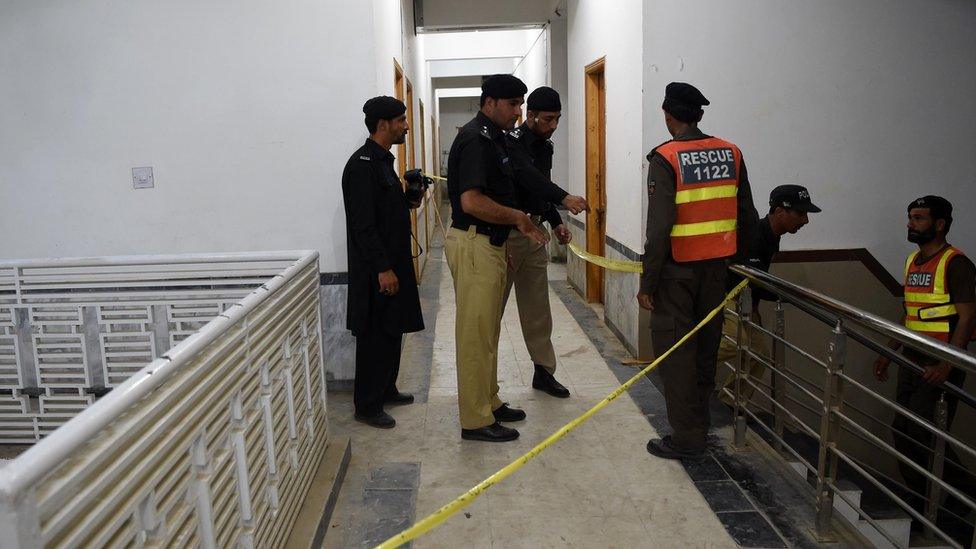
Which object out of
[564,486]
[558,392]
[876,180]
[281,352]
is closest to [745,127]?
[876,180]

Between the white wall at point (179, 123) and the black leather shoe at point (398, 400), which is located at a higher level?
the white wall at point (179, 123)

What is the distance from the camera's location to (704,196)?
2936 millimetres

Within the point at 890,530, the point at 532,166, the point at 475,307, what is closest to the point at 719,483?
the point at 890,530

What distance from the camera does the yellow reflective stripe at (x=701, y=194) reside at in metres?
2.93

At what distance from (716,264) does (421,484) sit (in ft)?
5.12

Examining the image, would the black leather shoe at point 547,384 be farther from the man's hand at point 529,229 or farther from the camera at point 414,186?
the camera at point 414,186

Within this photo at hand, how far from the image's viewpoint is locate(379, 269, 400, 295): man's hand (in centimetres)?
334

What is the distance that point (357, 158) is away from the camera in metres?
3.37

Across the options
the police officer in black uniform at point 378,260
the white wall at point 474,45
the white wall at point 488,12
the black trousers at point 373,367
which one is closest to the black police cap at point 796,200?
the police officer in black uniform at point 378,260

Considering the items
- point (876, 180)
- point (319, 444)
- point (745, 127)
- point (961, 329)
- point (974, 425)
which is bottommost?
point (974, 425)

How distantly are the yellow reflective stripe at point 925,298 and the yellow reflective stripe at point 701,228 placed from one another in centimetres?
144

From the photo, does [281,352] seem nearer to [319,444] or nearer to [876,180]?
[319,444]

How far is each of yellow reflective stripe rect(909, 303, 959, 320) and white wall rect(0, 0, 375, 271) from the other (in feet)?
10.3

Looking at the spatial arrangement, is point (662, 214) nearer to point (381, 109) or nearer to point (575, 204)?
point (575, 204)
